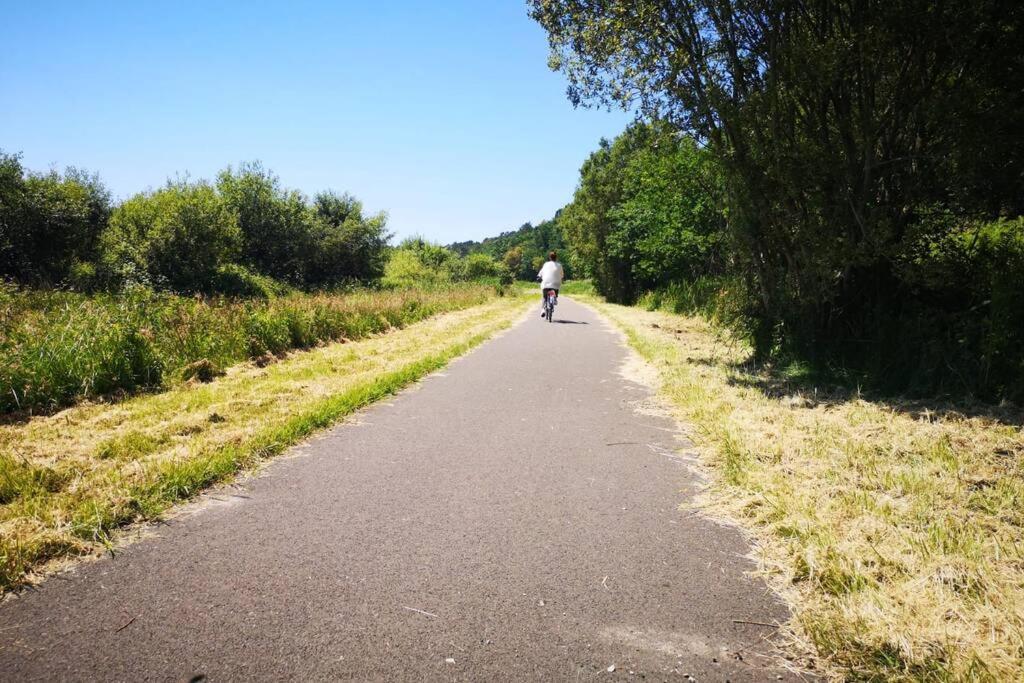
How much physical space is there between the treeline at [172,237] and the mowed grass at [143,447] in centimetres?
2507

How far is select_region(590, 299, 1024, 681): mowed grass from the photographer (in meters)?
2.06

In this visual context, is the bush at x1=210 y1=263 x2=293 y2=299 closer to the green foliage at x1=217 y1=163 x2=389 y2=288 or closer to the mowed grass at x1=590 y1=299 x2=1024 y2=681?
the green foliage at x1=217 y1=163 x2=389 y2=288

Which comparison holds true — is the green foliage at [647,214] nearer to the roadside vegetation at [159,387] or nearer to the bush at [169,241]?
the roadside vegetation at [159,387]

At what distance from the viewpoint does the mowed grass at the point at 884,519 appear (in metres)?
2.06

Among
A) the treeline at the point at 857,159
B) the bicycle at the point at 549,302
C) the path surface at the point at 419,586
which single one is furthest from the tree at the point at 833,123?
the bicycle at the point at 549,302

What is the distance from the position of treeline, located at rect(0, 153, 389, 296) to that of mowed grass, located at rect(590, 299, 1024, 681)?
30.7 m

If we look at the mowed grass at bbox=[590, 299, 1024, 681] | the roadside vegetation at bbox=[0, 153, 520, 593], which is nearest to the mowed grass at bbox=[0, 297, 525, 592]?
the roadside vegetation at bbox=[0, 153, 520, 593]

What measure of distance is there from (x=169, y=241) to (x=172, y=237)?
352mm

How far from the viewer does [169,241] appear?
101ft

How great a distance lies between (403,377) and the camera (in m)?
7.54

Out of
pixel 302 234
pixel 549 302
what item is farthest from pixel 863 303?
pixel 302 234

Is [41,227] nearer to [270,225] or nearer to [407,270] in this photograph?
[270,225]

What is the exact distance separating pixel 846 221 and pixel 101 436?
8.77 metres

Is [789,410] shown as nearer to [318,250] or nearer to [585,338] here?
[585,338]
